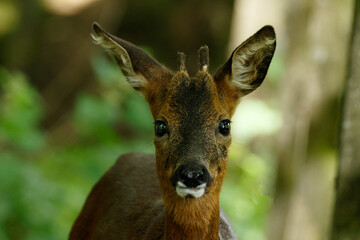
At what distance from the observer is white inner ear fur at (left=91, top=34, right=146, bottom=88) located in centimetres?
452

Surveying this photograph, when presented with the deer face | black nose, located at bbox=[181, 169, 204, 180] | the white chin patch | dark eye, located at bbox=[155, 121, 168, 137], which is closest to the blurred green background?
the deer face

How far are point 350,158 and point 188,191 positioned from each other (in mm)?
1020

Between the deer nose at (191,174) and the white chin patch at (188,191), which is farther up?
the deer nose at (191,174)

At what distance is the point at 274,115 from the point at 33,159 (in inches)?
141

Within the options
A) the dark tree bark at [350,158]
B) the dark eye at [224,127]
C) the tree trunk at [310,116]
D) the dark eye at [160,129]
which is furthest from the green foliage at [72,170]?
the dark tree bark at [350,158]

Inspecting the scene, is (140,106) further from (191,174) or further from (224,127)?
(191,174)

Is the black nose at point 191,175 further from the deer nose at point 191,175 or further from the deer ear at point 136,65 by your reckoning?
the deer ear at point 136,65

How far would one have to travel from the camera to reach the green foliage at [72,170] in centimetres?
734

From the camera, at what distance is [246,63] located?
465 cm

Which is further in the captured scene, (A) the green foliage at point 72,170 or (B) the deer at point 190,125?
(A) the green foliage at point 72,170

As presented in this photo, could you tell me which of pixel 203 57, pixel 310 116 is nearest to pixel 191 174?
pixel 203 57

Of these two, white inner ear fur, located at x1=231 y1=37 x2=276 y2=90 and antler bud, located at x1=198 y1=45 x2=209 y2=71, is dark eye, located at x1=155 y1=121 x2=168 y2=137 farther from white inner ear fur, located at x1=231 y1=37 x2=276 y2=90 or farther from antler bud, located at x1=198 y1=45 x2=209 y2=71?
white inner ear fur, located at x1=231 y1=37 x2=276 y2=90

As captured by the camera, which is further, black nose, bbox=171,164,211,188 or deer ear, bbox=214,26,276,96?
deer ear, bbox=214,26,276,96

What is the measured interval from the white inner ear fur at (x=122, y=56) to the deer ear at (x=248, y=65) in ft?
1.78
